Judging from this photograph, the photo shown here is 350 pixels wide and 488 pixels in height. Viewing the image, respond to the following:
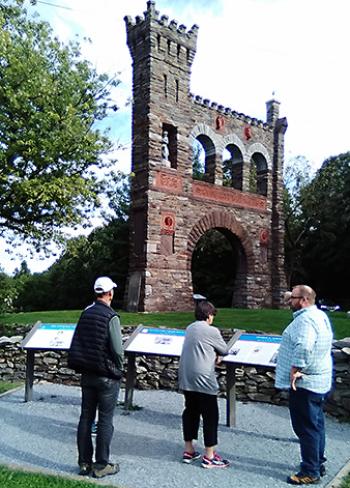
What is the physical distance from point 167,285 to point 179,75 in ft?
26.9

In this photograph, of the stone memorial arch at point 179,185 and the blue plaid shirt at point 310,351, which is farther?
the stone memorial arch at point 179,185

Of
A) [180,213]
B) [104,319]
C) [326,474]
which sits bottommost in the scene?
[326,474]

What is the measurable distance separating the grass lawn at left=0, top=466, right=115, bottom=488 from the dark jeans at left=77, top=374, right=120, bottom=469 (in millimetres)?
370

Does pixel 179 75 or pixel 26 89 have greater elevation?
pixel 179 75

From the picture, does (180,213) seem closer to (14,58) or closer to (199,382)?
(14,58)

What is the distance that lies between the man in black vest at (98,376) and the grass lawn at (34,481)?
347 millimetres

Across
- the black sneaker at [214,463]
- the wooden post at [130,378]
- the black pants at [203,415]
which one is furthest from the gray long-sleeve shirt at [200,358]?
the wooden post at [130,378]

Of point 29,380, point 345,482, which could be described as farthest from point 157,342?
point 345,482

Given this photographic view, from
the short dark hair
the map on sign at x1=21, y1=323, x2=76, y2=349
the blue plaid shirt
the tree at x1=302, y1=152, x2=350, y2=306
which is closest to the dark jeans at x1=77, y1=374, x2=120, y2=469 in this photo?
the short dark hair

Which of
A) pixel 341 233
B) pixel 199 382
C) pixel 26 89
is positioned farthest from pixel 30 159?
pixel 341 233

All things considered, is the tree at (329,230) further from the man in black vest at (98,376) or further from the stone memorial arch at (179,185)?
the man in black vest at (98,376)

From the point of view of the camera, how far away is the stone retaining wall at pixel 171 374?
7.46m

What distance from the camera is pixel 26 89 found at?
1237 centimetres

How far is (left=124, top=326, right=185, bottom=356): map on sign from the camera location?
24.4 ft
